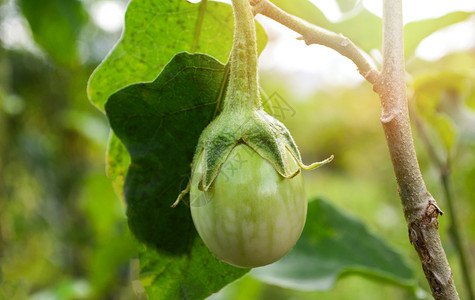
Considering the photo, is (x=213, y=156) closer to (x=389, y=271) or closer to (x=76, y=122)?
(x=389, y=271)

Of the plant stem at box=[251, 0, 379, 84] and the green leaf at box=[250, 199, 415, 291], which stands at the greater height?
the plant stem at box=[251, 0, 379, 84]

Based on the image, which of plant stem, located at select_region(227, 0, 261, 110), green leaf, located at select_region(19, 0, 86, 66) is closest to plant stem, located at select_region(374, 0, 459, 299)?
plant stem, located at select_region(227, 0, 261, 110)

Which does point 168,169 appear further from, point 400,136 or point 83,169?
point 83,169

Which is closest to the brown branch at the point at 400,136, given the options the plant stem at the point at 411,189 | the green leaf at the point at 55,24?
the plant stem at the point at 411,189

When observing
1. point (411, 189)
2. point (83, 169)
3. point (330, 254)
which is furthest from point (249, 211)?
point (83, 169)

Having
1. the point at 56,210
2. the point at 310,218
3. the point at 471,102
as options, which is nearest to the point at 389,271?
the point at 310,218

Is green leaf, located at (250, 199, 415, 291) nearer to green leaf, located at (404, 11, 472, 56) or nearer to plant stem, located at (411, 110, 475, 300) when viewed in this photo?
plant stem, located at (411, 110, 475, 300)
